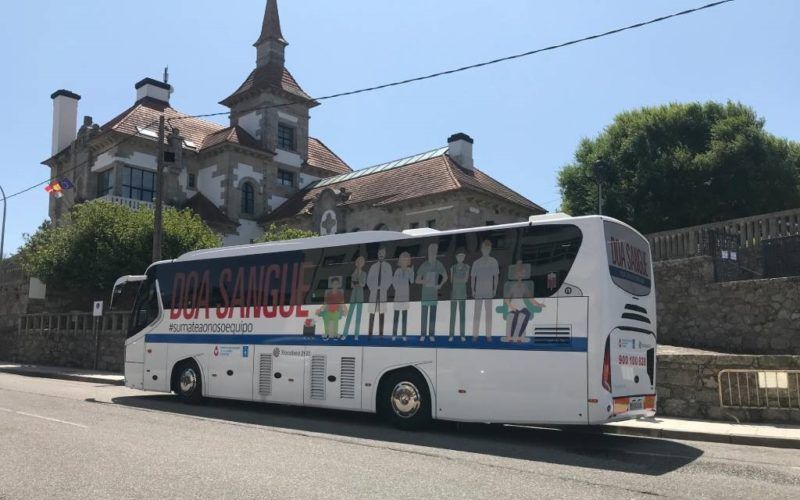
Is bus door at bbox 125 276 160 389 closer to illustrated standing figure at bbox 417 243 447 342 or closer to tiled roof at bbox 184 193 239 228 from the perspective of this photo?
illustrated standing figure at bbox 417 243 447 342

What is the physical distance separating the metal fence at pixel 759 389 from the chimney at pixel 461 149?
26430 mm

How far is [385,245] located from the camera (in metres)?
11.6

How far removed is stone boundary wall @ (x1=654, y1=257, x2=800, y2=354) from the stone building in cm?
1464

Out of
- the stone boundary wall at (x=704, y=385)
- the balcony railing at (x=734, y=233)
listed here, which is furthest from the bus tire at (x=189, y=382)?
the balcony railing at (x=734, y=233)

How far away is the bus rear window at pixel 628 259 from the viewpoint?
958cm

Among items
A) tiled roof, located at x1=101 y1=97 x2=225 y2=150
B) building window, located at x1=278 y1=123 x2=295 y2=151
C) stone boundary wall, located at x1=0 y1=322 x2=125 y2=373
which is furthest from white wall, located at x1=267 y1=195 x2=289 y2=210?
stone boundary wall, located at x1=0 y1=322 x2=125 y2=373

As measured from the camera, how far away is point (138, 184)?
127 feet

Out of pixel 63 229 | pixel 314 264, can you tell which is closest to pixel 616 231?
pixel 314 264

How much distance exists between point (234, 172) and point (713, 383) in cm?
3435

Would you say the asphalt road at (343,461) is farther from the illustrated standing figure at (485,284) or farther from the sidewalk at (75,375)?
the sidewalk at (75,375)

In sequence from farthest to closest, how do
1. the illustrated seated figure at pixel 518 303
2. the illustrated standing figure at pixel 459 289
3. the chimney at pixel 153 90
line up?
the chimney at pixel 153 90
the illustrated standing figure at pixel 459 289
the illustrated seated figure at pixel 518 303

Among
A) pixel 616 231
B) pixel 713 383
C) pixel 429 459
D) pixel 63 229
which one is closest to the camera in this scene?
pixel 429 459

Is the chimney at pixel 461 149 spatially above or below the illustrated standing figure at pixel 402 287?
above

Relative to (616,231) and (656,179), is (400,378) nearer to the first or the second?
(616,231)
